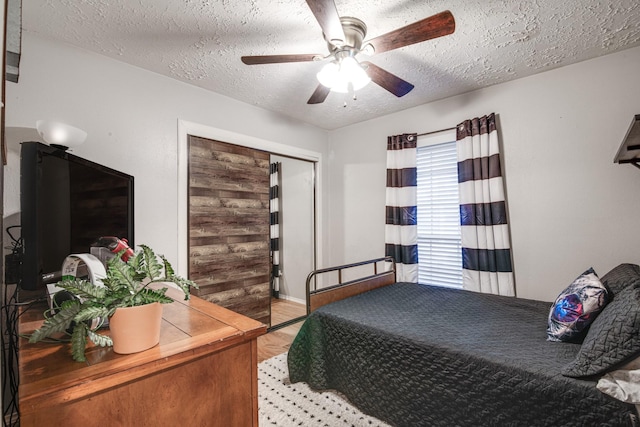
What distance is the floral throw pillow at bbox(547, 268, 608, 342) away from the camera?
1503 millimetres

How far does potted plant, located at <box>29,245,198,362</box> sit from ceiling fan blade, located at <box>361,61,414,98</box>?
165cm

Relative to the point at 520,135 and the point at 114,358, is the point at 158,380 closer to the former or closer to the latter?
the point at 114,358

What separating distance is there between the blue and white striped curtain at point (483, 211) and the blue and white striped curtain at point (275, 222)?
2.47 meters

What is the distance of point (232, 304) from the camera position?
2949mm

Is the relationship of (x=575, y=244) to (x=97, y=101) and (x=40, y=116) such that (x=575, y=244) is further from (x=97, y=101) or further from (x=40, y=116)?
(x=40, y=116)

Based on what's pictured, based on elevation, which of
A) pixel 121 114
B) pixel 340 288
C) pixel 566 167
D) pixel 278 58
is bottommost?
pixel 340 288

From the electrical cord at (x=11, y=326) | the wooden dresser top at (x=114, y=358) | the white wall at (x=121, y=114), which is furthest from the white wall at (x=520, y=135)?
the wooden dresser top at (x=114, y=358)

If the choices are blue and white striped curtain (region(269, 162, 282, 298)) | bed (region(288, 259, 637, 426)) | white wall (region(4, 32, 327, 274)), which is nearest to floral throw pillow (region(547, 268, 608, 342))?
bed (region(288, 259, 637, 426))

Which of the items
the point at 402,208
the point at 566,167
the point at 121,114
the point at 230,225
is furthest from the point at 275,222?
the point at 566,167

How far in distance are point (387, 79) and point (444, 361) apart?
5.57 ft

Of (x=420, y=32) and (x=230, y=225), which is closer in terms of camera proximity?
(x=420, y=32)

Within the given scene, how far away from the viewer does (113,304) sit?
2.68ft

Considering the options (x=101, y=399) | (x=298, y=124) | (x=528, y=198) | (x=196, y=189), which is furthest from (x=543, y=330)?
(x=298, y=124)

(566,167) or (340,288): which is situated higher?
(566,167)
